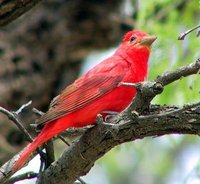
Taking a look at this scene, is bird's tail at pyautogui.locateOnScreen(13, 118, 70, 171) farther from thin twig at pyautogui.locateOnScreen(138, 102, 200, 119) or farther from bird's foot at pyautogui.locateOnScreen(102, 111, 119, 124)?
thin twig at pyautogui.locateOnScreen(138, 102, 200, 119)

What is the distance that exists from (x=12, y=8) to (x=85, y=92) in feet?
1.56

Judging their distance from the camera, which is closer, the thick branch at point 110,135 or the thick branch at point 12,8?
the thick branch at point 110,135

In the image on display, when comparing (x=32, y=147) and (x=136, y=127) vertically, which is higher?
(x=32, y=147)

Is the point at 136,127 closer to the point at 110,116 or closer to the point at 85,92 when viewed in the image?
the point at 110,116

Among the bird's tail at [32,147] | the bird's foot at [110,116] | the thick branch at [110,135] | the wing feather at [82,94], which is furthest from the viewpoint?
the wing feather at [82,94]

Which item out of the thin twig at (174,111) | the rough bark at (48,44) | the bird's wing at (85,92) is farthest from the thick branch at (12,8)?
the rough bark at (48,44)

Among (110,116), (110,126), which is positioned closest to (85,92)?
(110,116)

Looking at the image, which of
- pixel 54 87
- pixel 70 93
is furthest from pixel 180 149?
pixel 70 93

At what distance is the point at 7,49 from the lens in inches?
223

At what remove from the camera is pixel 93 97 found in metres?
3.48

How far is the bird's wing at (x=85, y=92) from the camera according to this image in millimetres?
3457

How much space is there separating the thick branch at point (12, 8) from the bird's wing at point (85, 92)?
40 cm

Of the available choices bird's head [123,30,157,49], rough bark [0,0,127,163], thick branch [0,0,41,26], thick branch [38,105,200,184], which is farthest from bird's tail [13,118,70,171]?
Answer: rough bark [0,0,127,163]

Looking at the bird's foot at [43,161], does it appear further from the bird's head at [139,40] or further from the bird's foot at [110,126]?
the bird's head at [139,40]
